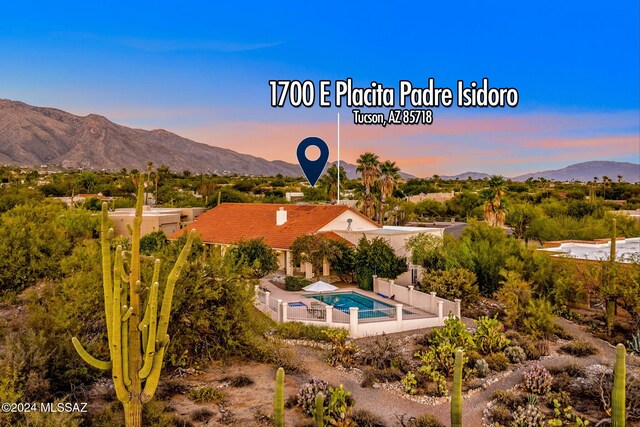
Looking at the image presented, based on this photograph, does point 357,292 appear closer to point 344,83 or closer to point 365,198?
point 344,83

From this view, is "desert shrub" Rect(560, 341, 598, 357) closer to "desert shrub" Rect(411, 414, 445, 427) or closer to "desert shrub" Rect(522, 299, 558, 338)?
"desert shrub" Rect(522, 299, 558, 338)

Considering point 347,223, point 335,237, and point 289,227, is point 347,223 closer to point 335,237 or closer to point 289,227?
point 335,237

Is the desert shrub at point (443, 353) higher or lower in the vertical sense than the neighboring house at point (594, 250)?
lower

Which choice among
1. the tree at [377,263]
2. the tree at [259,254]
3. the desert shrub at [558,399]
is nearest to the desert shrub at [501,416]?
the desert shrub at [558,399]

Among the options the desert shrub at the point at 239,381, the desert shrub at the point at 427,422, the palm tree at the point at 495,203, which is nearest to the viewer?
the desert shrub at the point at 427,422

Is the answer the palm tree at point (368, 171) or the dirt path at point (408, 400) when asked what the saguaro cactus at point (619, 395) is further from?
the palm tree at point (368, 171)

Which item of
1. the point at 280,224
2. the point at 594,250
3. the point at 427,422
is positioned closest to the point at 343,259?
the point at 280,224

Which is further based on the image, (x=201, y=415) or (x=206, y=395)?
(x=206, y=395)
